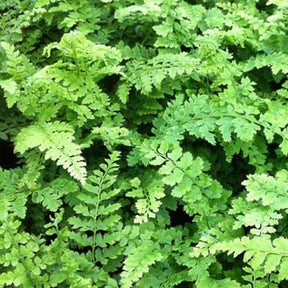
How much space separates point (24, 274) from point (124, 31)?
188 cm

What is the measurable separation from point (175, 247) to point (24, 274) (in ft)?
2.50

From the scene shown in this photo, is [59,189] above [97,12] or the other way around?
the other way around

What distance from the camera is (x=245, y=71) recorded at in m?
2.91

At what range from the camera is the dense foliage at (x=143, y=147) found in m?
2.24

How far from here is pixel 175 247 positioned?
2.36m

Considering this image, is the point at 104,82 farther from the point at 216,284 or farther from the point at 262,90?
the point at 216,284

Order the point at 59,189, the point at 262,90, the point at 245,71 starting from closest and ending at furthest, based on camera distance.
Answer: the point at 59,189, the point at 245,71, the point at 262,90

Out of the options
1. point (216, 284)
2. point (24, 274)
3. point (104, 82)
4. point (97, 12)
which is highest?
point (97, 12)

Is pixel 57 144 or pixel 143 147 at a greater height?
pixel 57 144

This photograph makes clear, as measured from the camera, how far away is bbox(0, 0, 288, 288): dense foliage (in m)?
2.24

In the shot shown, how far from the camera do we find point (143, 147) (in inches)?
99.0

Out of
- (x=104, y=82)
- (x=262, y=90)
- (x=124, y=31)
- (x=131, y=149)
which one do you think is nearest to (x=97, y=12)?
(x=124, y=31)

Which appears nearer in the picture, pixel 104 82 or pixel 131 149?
pixel 131 149

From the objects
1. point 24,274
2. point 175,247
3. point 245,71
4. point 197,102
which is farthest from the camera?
A: point 245,71
